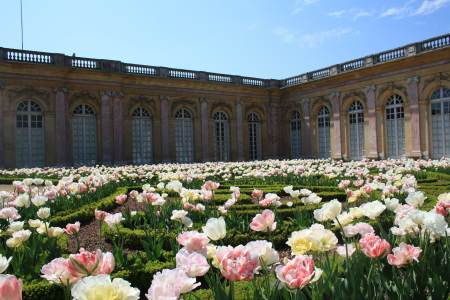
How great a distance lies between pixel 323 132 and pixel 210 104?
714 cm

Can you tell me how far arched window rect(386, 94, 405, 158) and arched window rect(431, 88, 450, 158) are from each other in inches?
62.9

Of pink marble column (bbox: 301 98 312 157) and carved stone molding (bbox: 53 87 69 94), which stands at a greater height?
carved stone molding (bbox: 53 87 69 94)

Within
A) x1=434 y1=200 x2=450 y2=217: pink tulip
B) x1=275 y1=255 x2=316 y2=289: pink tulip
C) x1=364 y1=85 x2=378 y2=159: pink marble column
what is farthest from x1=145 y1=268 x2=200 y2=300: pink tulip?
x1=364 y1=85 x2=378 y2=159: pink marble column

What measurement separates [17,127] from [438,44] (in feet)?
66.3

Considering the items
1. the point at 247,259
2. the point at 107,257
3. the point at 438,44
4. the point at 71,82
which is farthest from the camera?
the point at 71,82

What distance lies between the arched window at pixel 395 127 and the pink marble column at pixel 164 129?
12.1 meters

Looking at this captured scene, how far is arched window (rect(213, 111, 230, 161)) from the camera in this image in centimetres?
2738

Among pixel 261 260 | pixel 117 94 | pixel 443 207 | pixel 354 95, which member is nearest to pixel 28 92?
pixel 117 94

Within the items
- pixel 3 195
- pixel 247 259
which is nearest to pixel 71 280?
pixel 247 259

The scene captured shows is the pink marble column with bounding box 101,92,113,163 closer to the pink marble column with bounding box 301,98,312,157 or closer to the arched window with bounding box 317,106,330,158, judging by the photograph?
the pink marble column with bounding box 301,98,312,157

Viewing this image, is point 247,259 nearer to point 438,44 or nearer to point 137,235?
point 137,235

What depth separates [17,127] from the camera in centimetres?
2106

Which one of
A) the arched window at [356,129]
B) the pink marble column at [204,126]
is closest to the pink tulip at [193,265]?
the arched window at [356,129]

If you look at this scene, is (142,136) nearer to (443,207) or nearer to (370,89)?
(370,89)
